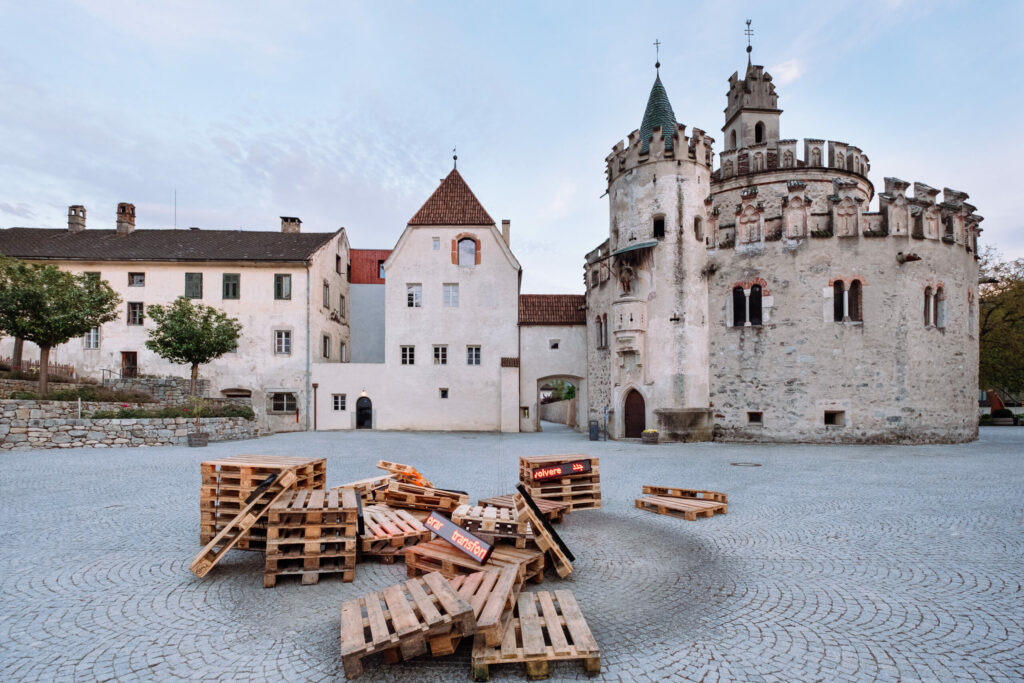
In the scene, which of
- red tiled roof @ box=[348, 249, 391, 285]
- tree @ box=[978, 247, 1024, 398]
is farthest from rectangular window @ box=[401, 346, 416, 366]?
tree @ box=[978, 247, 1024, 398]

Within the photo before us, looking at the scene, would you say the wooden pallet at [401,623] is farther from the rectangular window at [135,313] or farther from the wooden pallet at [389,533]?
the rectangular window at [135,313]

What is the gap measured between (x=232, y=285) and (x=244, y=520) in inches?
1088

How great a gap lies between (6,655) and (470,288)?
27021mm

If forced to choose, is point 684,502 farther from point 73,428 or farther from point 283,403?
point 283,403

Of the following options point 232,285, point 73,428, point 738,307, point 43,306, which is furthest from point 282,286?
point 738,307

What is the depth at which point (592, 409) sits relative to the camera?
2869cm

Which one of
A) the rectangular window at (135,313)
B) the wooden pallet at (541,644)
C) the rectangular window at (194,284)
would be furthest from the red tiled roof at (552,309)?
the wooden pallet at (541,644)

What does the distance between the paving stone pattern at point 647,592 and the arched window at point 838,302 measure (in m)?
11.8

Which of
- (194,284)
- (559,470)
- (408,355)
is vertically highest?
(194,284)

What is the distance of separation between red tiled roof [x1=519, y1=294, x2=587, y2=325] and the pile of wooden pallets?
20.1 metres

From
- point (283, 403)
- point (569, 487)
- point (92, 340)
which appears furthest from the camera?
point (283, 403)

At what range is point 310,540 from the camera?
20.3 ft

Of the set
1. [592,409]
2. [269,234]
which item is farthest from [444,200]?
[592,409]

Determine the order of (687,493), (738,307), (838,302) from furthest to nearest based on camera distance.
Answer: (738,307) → (838,302) → (687,493)
